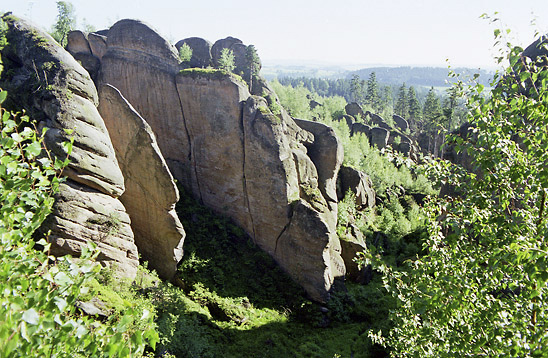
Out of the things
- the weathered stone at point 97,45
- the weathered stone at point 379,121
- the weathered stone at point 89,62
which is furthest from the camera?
the weathered stone at point 379,121

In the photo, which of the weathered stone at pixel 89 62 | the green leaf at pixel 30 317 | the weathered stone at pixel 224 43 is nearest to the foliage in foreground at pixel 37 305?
the green leaf at pixel 30 317

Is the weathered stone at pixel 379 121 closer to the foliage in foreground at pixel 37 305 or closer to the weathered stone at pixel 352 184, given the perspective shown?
the weathered stone at pixel 352 184

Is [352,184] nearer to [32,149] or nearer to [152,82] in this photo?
[152,82]

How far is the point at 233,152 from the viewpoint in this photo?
93.1 ft

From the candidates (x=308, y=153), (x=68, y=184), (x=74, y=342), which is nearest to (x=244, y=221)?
(x=308, y=153)

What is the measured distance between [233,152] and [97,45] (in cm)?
1761

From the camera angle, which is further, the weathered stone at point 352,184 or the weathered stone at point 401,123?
the weathered stone at point 401,123

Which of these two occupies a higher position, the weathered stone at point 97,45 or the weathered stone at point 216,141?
the weathered stone at point 97,45

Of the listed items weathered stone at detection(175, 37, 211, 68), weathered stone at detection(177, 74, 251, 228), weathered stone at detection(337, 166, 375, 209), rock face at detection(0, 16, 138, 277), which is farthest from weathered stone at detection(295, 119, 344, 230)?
weathered stone at detection(175, 37, 211, 68)

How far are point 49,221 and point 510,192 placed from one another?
17.9 m

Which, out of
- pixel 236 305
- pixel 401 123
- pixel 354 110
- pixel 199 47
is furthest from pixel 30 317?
pixel 401 123

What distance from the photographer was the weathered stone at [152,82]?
98.4 ft

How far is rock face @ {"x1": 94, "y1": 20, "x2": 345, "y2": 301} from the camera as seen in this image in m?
26.7

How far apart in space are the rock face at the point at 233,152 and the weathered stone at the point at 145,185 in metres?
7.29
